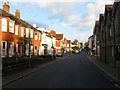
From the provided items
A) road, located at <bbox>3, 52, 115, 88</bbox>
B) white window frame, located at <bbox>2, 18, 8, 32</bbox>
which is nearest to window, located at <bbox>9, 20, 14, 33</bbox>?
white window frame, located at <bbox>2, 18, 8, 32</bbox>

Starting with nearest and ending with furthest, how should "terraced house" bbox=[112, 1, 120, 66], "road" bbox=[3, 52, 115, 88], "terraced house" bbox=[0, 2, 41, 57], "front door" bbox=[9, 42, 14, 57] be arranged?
1. "road" bbox=[3, 52, 115, 88]
2. "terraced house" bbox=[112, 1, 120, 66]
3. "terraced house" bbox=[0, 2, 41, 57]
4. "front door" bbox=[9, 42, 14, 57]

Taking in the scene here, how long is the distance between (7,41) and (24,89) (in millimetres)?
22027

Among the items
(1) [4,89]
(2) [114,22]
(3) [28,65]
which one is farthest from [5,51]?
(1) [4,89]

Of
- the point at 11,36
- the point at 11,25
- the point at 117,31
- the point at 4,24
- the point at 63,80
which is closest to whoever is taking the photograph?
the point at 63,80

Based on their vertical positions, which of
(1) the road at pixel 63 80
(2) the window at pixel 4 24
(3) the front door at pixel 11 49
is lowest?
(1) the road at pixel 63 80

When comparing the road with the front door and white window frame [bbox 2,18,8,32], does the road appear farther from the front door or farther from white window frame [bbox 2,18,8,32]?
the front door

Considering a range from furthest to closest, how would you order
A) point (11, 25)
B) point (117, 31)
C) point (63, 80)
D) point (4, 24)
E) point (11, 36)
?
point (11, 36) < point (11, 25) < point (4, 24) < point (117, 31) < point (63, 80)

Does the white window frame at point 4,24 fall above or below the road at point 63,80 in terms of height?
above

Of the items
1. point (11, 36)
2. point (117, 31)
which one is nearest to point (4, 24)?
point (11, 36)

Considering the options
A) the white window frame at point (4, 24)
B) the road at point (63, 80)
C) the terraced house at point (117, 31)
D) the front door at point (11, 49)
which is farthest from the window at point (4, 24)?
the terraced house at point (117, 31)

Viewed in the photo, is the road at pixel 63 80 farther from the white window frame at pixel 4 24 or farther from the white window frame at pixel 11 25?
the white window frame at pixel 11 25

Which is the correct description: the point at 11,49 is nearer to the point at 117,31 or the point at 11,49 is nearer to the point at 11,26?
the point at 11,26

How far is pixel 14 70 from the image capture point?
23.6m

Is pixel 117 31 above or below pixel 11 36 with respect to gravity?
above
